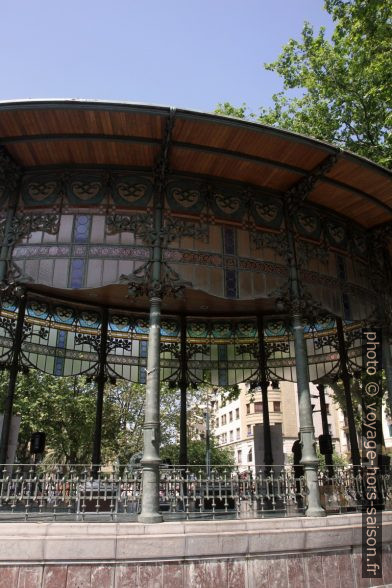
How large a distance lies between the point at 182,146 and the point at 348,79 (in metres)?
13.2

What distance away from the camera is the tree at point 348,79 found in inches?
685

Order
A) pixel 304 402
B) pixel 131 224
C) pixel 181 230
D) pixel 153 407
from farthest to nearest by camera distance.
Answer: pixel 181 230, pixel 131 224, pixel 304 402, pixel 153 407

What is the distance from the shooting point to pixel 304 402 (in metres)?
9.27

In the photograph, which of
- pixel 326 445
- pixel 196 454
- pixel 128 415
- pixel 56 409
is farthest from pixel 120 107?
pixel 196 454

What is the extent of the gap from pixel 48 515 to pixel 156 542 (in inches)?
87.3

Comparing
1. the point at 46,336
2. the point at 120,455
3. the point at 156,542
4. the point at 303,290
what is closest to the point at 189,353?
the point at 46,336

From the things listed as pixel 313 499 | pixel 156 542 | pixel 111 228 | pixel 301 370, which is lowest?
pixel 156 542

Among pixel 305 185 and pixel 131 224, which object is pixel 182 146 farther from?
pixel 305 185

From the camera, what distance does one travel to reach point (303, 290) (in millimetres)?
10555

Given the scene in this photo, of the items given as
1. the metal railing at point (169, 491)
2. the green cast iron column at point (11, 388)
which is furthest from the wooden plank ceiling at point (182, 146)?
the metal railing at point (169, 491)

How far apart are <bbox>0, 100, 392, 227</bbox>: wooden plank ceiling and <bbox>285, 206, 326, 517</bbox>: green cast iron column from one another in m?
1.44

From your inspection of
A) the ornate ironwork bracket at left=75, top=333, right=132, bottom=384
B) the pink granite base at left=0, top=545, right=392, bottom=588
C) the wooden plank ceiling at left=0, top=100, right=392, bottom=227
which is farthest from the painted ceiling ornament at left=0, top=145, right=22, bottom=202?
the ornate ironwork bracket at left=75, top=333, right=132, bottom=384

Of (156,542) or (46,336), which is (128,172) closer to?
(156,542)

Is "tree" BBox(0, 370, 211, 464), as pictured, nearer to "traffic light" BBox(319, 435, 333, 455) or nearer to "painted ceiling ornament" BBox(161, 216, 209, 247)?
"traffic light" BBox(319, 435, 333, 455)
